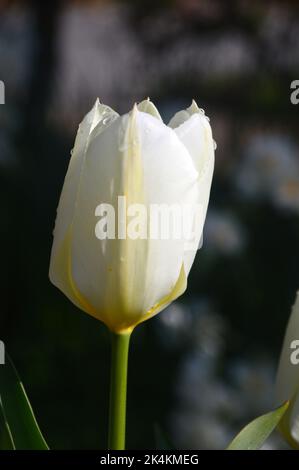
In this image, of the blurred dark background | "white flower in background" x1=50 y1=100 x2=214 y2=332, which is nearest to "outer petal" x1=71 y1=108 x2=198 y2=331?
"white flower in background" x1=50 y1=100 x2=214 y2=332

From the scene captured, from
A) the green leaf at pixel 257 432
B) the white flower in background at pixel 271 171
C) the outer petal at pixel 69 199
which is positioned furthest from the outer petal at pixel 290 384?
the white flower in background at pixel 271 171

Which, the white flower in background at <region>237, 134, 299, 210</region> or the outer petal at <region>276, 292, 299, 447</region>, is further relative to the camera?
the white flower in background at <region>237, 134, 299, 210</region>

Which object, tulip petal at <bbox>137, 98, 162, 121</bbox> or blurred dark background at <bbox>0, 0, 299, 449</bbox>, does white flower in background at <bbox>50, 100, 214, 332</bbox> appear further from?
blurred dark background at <bbox>0, 0, 299, 449</bbox>

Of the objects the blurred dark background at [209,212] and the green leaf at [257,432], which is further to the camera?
the blurred dark background at [209,212]

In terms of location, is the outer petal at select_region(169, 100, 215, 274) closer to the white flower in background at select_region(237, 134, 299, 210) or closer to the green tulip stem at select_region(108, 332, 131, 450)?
the green tulip stem at select_region(108, 332, 131, 450)

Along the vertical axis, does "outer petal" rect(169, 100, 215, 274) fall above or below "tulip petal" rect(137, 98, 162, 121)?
below

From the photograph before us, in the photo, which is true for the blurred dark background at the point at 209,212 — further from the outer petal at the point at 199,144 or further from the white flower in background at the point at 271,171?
the outer petal at the point at 199,144

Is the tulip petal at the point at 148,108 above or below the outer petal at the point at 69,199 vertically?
above

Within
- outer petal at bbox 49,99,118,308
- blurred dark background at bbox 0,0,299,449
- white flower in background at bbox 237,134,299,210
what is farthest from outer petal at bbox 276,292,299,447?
white flower in background at bbox 237,134,299,210
